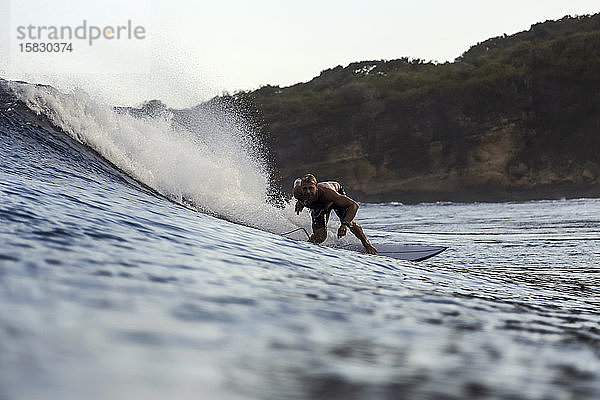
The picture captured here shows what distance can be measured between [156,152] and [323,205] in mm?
2545

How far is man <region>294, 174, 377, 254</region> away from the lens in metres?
6.18

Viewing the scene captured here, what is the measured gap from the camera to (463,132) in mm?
32938

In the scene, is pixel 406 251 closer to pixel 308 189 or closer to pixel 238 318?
pixel 308 189

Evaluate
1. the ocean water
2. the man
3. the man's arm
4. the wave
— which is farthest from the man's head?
the ocean water

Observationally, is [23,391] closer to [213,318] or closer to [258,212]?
[213,318]

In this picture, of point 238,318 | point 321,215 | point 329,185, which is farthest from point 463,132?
point 238,318

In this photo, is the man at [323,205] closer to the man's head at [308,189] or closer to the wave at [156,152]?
the man's head at [308,189]

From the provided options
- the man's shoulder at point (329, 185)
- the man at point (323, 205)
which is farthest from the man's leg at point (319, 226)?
the man's shoulder at point (329, 185)

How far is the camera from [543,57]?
34438 mm

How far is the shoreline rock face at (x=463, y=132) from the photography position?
31250 millimetres

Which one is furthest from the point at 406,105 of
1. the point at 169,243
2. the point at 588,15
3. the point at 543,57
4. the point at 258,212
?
the point at 169,243

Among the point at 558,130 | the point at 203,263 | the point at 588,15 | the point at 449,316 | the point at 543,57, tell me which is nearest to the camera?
the point at 449,316

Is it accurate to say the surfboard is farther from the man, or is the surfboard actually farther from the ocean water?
the ocean water

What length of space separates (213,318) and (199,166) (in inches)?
270
